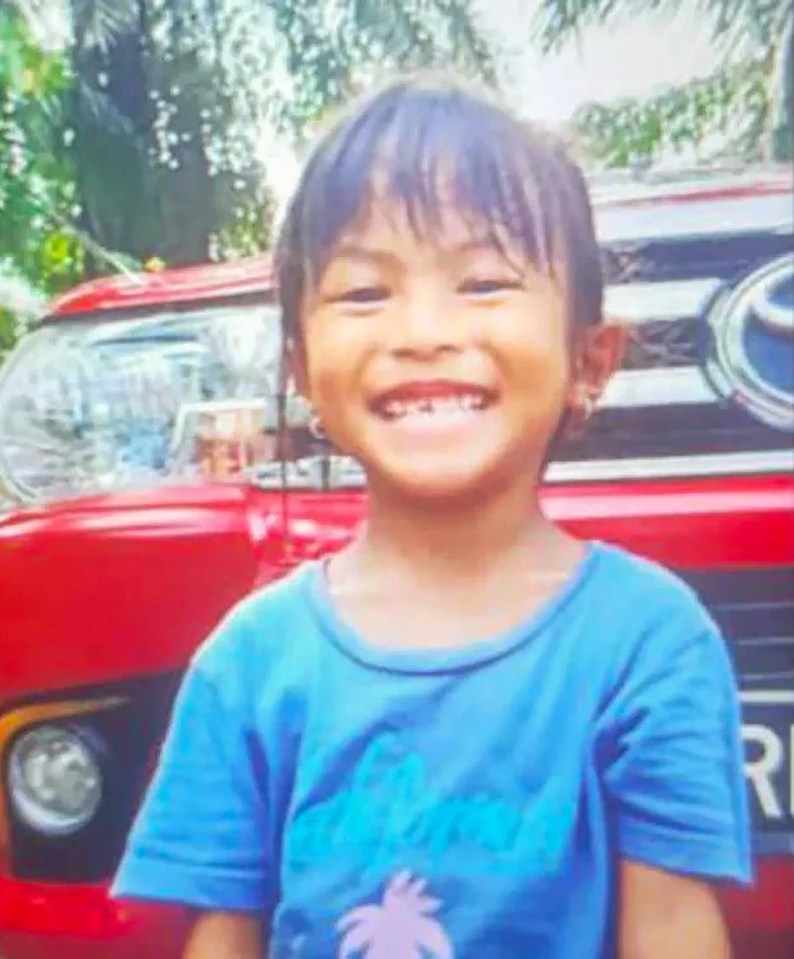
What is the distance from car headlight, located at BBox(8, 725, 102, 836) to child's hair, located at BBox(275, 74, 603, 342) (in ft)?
1.57

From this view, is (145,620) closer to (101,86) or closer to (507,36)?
(101,86)

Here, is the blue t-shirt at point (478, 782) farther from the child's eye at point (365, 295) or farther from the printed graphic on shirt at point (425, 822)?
the child's eye at point (365, 295)

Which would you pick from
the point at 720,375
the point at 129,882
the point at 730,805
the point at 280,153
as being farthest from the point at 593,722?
the point at 280,153

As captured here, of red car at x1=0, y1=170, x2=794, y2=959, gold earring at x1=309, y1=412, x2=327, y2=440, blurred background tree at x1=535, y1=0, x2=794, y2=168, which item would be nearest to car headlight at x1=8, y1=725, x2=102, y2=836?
red car at x1=0, y1=170, x2=794, y2=959

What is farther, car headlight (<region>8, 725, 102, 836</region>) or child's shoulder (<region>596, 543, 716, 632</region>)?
car headlight (<region>8, 725, 102, 836</region>)

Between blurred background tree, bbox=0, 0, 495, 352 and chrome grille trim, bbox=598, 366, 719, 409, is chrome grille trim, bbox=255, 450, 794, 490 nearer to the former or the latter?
chrome grille trim, bbox=598, 366, 719, 409

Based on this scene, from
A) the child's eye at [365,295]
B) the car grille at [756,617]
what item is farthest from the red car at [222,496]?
the child's eye at [365,295]

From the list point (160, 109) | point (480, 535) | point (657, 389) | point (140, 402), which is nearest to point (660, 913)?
point (480, 535)

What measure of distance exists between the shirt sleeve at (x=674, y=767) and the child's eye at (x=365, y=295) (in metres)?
0.42

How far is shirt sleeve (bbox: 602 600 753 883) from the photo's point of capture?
1847 mm

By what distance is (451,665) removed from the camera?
6.12 feet

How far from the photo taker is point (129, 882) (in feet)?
6.38

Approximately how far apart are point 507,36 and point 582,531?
0.50 meters

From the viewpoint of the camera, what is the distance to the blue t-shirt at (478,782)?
185 centimetres
